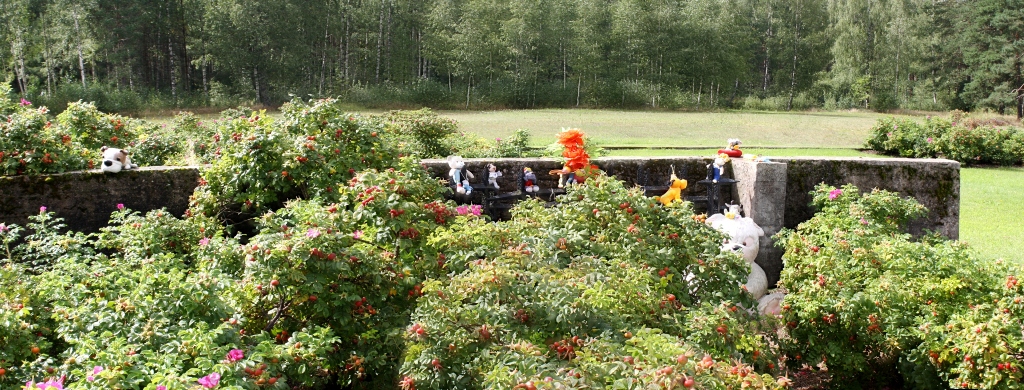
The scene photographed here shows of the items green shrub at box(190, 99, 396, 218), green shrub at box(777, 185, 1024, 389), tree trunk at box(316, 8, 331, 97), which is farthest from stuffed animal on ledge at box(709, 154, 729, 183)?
tree trunk at box(316, 8, 331, 97)

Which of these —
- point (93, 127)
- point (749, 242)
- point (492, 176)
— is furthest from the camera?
point (93, 127)

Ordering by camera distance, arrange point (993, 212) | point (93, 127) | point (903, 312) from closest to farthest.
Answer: point (903, 312)
point (93, 127)
point (993, 212)

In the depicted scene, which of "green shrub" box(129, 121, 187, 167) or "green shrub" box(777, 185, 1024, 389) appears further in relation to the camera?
"green shrub" box(129, 121, 187, 167)

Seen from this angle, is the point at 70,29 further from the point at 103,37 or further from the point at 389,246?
the point at 389,246

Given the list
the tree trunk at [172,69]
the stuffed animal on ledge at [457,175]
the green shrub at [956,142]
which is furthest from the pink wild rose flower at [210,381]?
the tree trunk at [172,69]

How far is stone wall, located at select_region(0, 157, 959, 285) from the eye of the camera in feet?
21.7

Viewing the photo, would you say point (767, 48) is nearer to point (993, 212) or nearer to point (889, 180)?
point (993, 212)

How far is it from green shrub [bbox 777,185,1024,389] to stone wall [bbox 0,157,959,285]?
5.61 ft

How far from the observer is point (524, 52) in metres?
36.9

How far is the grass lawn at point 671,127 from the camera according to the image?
19938mm

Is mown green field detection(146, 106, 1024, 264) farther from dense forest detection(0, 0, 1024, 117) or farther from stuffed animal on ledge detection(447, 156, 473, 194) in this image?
dense forest detection(0, 0, 1024, 117)

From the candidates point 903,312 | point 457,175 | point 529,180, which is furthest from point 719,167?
point 903,312

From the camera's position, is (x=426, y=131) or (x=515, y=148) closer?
(x=515, y=148)

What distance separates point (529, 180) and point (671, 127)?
1722 centimetres
